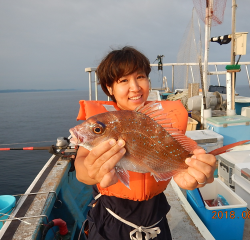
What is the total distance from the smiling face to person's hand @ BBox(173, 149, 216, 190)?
0.89 m

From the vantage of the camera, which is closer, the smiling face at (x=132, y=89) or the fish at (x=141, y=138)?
the fish at (x=141, y=138)

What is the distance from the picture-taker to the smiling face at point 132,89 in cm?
217

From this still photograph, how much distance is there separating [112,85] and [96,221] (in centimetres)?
163

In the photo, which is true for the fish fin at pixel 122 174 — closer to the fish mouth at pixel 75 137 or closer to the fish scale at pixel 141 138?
the fish scale at pixel 141 138

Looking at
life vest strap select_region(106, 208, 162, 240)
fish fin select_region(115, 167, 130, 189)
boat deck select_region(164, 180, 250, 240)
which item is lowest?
boat deck select_region(164, 180, 250, 240)

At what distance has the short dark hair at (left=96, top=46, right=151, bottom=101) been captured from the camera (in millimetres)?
2213

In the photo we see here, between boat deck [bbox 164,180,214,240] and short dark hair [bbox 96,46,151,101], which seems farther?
boat deck [bbox 164,180,214,240]

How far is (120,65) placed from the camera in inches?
87.4

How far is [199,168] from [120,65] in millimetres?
1436

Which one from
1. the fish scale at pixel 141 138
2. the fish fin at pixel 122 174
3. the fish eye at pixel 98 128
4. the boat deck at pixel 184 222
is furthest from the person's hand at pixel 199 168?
the boat deck at pixel 184 222

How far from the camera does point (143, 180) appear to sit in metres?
2.06

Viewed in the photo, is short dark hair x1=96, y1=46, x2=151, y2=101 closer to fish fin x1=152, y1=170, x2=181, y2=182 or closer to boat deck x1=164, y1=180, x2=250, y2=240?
fish fin x1=152, y1=170, x2=181, y2=182

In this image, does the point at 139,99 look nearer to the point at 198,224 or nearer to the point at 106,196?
the point at 106,196

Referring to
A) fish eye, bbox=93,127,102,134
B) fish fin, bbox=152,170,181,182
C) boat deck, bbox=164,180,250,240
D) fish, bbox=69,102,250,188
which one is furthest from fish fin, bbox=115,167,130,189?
boat deck, bbox=164,180,250,240
